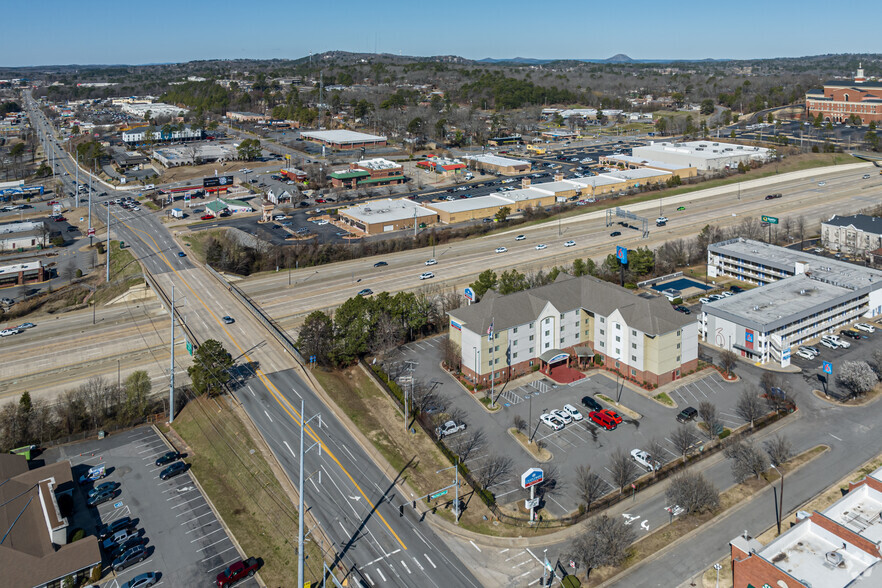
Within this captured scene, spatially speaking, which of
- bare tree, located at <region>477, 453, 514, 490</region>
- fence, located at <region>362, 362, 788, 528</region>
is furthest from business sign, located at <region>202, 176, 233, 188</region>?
bare tree, located at <region>477, 453, 514, 490</region>

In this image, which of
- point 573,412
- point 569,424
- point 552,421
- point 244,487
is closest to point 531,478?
point 552,421

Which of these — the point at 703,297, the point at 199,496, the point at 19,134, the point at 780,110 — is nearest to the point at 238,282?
the point at 199,496

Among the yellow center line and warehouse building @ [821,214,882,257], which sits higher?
warehouse building @ [821,214,882,257]

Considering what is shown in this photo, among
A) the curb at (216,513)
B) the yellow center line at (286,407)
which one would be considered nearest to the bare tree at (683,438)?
the yellow center line at (286,407)

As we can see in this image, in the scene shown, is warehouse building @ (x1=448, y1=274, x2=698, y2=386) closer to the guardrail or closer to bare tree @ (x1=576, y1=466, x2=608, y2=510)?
bare tree @ (x1=576, y1=466, x2=608, y2=510)

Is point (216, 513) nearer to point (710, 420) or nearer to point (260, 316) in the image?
point (260, 316)

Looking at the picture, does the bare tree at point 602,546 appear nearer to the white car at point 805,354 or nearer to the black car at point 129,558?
the black car at point 129,558

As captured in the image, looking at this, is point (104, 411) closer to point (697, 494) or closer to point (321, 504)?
point (321, 504)

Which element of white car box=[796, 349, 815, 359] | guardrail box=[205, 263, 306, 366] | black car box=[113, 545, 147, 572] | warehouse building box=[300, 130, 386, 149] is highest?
warehouse building box=[300, 130, 386, 149]
